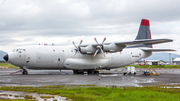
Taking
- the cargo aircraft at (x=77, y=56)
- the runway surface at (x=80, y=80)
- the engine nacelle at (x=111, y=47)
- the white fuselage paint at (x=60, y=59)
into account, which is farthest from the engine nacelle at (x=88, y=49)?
the runway surface at (x=80, y=80)

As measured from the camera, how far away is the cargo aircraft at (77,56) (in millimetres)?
28375

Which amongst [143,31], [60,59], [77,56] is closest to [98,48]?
[77,56]

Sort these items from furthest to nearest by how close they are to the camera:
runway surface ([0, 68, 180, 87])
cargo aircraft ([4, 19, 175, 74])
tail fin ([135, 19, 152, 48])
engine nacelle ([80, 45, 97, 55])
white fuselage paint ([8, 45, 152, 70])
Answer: tail fin ([135, 19, 152, 48]) < engine nacelle ([80, 45, 97, 55]) < white fuselage paint ([8, 45, 152, 70]) < cargo aircraft ([4, 19, 175, 74]) < runway surface ([0, 68, 180, 87])

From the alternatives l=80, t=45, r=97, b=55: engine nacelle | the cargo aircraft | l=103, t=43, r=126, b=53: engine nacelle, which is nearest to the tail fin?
the cargo aircraft

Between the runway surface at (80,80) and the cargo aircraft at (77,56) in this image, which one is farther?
the cargo aircraft at (77,56)

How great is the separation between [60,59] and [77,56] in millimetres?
2761

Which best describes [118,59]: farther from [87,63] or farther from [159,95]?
[159,95]

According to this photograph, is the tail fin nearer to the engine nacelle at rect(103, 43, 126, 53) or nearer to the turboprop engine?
the turboprop engine

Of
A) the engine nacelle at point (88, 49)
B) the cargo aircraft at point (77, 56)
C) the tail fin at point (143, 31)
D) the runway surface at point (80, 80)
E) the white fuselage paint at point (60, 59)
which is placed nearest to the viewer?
the runway surface at point (80, 80)

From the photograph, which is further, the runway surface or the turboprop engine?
the turboprop engine

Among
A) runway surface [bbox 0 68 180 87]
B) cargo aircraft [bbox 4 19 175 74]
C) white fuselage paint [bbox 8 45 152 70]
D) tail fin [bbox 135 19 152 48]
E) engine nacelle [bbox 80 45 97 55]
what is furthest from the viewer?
tail fin [bbox 135 19 152 48]

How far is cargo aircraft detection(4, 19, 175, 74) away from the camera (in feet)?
93.1

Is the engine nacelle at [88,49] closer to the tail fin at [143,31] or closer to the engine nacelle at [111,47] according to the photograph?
the engine nacelle at [111,47]

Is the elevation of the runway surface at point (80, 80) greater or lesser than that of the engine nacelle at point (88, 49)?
lesser
